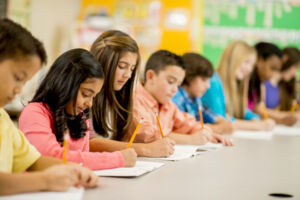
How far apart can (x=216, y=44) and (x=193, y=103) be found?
3021mm

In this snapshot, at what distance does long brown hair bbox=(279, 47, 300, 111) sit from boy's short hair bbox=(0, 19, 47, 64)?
3.60m

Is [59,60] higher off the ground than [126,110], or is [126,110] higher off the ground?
[59,60]

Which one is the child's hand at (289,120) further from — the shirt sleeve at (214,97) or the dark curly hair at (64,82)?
the dark curly hair at (64,82)

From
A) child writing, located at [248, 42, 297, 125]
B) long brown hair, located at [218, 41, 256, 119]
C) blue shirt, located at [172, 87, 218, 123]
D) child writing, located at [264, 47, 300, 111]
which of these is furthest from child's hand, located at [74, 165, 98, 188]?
child writing, located at [264, 47, 300, 111]

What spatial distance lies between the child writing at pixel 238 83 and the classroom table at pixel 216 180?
44.5 inches

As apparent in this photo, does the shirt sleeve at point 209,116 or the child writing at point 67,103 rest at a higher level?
the child writing at point 67,103

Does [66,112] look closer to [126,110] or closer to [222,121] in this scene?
[126,110]

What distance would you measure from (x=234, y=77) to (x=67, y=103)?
2081 millimetres

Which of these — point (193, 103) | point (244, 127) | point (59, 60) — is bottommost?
point (244, 127)

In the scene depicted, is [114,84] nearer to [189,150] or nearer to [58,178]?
[189,150]

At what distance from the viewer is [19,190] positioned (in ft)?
3.10

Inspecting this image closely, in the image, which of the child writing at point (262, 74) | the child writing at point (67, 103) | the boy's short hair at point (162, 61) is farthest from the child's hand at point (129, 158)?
the child writing at point (262, 74)

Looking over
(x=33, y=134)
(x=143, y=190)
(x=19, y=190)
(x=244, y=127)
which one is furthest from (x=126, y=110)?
(x=244, y=127)

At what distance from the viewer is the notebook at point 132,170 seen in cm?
125
